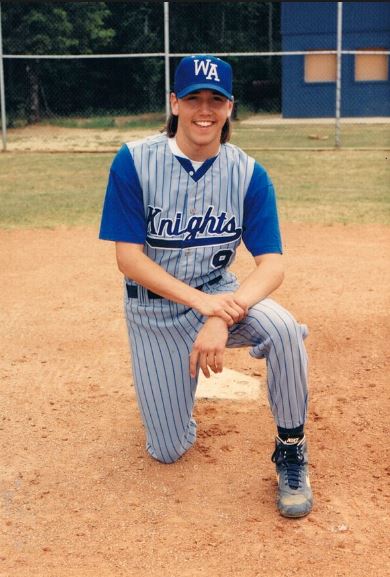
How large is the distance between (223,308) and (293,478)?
623mm

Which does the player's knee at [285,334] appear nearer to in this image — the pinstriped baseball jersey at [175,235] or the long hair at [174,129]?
the pinstriped baseball jersey at [175,235]

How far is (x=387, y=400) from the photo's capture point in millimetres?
3814

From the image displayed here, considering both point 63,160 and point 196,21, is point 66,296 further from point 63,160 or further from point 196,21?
point 196,21

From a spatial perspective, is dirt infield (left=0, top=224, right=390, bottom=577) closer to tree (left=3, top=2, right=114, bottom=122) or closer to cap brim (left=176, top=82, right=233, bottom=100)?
cap brim (left=176, top=82, right=233, bottom=100)

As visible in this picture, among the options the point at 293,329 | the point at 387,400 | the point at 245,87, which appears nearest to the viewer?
the point at 293,329

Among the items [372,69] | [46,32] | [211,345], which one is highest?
[46,32]

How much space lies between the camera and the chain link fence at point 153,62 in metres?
24.6

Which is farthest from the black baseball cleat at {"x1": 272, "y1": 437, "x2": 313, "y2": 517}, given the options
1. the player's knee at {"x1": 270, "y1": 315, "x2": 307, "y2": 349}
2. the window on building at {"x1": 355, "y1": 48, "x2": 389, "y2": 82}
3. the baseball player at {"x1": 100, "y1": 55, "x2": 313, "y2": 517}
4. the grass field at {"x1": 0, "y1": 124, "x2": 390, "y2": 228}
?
the window on building at {"x1": 355, "y1": 48, "x2": 389, "y2": 82}

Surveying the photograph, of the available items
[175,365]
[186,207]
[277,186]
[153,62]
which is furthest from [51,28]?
[175,365]

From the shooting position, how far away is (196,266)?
3.07 m

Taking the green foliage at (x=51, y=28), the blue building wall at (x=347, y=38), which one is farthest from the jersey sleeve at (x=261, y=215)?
the blue building wall at (x=347, y=38)

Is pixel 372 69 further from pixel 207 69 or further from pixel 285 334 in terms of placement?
pixel 285 334

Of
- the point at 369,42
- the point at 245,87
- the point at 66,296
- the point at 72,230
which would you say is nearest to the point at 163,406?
the point at 66,296

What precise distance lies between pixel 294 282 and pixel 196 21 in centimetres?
2193
